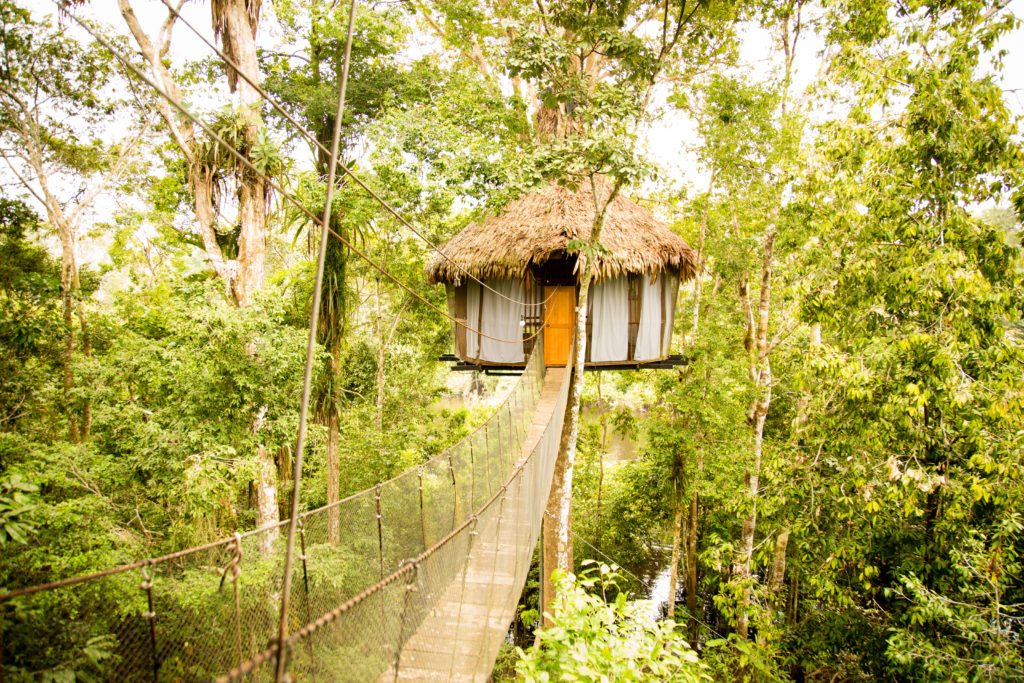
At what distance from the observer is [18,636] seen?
10.4 feet

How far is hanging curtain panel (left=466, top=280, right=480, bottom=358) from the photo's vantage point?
6.95 meters

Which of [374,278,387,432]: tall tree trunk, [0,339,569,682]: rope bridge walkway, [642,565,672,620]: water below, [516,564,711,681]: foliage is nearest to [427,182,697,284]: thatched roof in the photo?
[374,278,387,432]: tall tree trunk

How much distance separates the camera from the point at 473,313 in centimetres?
700

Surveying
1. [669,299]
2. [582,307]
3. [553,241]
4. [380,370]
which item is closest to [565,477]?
[582,307]

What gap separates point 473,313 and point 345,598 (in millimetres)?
4167

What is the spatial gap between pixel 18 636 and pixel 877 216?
5961 mm

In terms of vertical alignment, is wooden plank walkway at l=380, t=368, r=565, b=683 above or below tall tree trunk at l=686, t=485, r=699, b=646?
above

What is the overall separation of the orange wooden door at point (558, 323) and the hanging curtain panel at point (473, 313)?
0.81 meters

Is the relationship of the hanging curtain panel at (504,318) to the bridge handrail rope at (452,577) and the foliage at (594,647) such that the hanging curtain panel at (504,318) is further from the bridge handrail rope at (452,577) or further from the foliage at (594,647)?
the foliage at (594,647)

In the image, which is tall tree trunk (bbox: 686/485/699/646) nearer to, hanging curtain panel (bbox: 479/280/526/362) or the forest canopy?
→ the forest canopy

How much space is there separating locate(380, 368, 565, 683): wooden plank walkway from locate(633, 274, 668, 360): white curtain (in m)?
3.50

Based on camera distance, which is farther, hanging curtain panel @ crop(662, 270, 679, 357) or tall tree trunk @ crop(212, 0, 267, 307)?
hanging curtain panel @ crop(662, 270, 679, 357)

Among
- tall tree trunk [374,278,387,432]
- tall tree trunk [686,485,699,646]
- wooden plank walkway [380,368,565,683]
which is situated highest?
tall tree trunk [374,278,387,432]

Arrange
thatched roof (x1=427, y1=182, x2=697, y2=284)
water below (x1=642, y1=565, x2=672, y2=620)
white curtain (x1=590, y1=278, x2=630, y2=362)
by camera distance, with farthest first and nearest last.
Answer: water below (x1=642, y1=565, x2=672, y2=620), white curtain (x1=590, y1=278, x2=630, y2=362), thatched roof (x1=427, y1=182, x2=697, y2=284)
